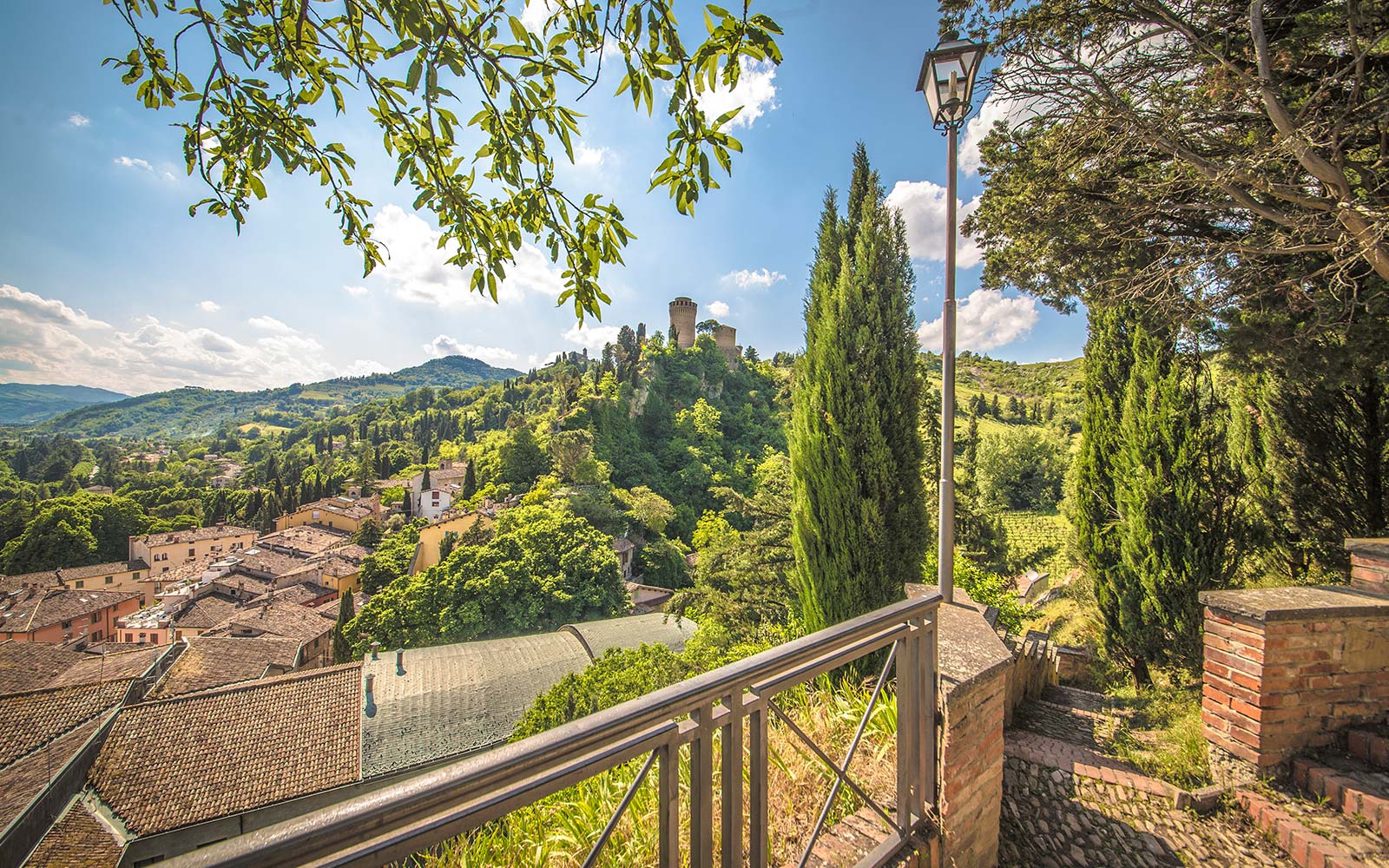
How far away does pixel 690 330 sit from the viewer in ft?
206

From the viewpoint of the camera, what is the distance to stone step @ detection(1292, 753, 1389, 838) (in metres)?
2.83

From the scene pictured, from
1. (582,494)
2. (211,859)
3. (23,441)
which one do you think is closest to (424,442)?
(23,441)

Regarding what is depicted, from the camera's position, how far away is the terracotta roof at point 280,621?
25719mm

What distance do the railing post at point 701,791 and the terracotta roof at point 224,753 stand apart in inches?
617

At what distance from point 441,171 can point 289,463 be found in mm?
93629

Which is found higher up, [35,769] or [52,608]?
[35,769]

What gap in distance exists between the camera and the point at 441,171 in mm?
2121

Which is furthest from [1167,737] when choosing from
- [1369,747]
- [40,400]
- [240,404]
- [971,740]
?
[240,404]

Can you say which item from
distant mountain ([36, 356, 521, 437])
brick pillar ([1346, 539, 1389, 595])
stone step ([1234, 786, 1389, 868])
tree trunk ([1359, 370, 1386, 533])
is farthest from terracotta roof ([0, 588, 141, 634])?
distant mountain ([36, 356, 521, 437])

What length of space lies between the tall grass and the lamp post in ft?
3.65

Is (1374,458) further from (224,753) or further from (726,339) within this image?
(726,339)

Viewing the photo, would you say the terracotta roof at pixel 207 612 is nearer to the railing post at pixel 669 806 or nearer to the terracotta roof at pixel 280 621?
the terracotta roof at pixel 280 621

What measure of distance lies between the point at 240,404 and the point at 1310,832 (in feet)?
621

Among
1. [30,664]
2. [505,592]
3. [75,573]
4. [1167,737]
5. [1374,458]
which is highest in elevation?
[1374,458]
